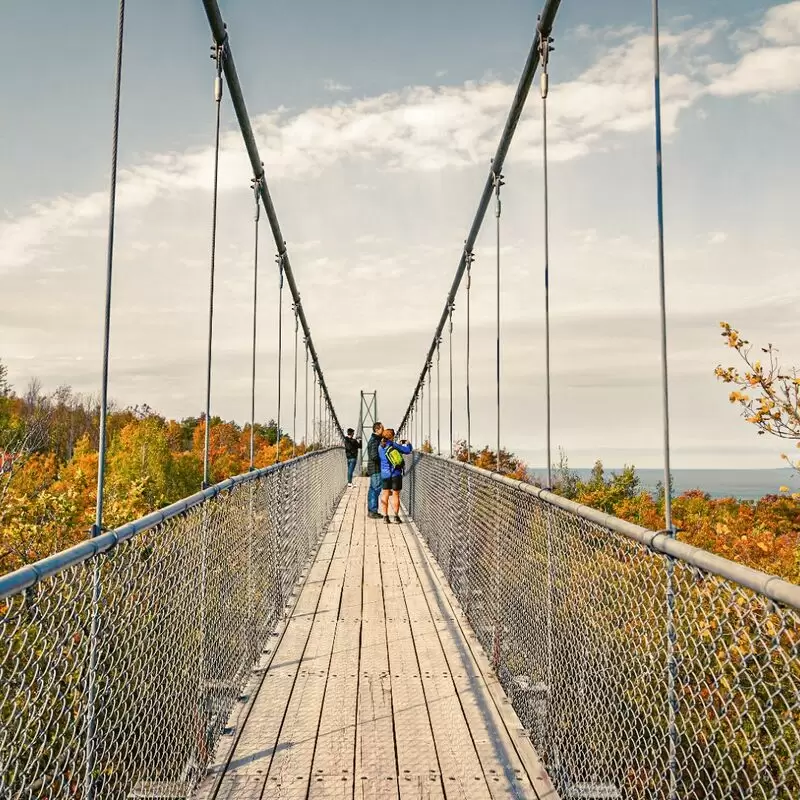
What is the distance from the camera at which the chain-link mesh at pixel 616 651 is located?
162 cm

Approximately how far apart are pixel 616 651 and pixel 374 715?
1.27m

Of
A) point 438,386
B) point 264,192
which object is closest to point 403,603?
point 264,192

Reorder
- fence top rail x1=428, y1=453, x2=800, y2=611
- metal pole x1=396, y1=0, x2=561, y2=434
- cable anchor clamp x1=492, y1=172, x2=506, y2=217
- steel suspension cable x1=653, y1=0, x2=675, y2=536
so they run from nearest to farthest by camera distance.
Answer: fence top rail x1=428, y1=453, x2=800, y2=611, steel suspension cable x1=653, y1=0, x2=675, y2=536, metal pole x1=396, y1=0, x2=561, y2=434, cable anchor clamp x1=492, y1=172, x2=506, y2=217

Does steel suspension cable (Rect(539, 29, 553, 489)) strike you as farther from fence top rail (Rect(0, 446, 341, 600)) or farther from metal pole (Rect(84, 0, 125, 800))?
metal pole (Rect(84, 0, 125, 800))

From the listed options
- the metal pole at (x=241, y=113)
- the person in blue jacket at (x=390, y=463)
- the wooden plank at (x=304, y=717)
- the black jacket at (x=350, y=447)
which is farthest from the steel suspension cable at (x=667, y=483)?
the black jacket at (x=350, y=447)

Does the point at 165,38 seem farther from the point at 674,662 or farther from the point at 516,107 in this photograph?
the point at 674,662

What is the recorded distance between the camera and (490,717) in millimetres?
3221

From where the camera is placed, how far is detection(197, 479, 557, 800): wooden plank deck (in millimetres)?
2631

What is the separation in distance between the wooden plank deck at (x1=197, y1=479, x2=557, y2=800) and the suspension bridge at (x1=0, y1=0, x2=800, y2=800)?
0.04ft

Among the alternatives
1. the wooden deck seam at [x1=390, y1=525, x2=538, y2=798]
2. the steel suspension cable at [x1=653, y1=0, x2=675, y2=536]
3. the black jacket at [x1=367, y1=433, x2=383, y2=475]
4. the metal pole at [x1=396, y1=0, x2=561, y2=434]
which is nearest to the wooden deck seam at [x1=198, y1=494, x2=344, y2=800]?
the wooden deck seam at [x1=390, y1=525, x2=538, y2=798]

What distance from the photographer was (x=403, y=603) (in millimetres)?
5238

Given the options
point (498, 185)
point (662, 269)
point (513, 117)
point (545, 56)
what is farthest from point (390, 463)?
point (662, 269)

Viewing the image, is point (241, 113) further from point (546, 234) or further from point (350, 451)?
point (350, 451)

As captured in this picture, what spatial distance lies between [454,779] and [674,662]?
3.73 ft
